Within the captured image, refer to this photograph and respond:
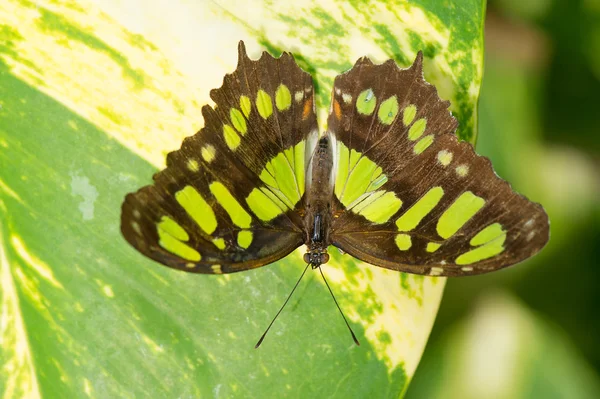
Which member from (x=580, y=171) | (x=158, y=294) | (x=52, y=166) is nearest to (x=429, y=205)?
(x=158, y=294)

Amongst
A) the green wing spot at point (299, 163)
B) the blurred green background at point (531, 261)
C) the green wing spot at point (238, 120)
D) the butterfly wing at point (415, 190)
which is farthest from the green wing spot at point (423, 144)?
the blurred green background at point (531, 261)

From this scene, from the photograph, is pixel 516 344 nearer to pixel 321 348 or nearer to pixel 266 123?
pixel 321 348

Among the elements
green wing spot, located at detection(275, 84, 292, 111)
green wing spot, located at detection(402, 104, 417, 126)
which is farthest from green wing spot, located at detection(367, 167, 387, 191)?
green wing spot, located at detection(275, 84, 292, 111)

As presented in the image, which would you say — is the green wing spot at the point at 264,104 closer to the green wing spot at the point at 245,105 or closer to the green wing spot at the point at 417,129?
the green wing spot at the point at 245,105

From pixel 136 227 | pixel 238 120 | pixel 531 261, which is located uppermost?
pixel 531 261

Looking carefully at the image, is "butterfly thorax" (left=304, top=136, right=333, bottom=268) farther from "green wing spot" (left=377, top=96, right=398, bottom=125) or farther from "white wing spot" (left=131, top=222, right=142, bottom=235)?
"white wing spot" (left=131, top=222, right=142, bottom=235)

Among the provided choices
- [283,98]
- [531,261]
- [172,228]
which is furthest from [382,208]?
[531,261]

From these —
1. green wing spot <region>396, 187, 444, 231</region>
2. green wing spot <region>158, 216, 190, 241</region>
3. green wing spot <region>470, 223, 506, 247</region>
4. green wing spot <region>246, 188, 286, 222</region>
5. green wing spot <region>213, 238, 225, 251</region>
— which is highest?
green wing spot <region>396, 187, 444, 231</region>

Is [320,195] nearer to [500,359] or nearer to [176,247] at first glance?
[176,247]
